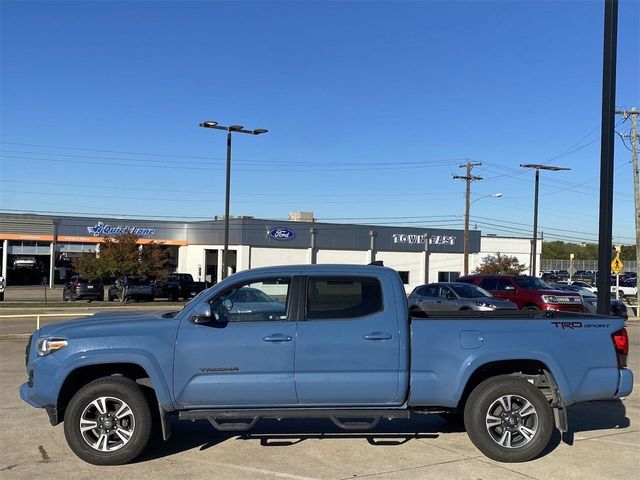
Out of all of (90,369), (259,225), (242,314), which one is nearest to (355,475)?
(242,314)

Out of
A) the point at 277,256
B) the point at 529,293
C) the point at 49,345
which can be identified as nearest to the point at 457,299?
the point at 529,293

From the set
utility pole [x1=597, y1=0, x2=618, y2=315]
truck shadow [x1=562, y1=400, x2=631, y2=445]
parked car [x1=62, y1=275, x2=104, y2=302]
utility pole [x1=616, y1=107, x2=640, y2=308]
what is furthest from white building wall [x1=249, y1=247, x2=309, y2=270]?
truck shadow [x1=562, y1=400, x2=631, y2=445]

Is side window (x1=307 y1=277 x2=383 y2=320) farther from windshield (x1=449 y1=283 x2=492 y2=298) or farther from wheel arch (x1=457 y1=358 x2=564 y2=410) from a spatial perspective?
windshield (x1=449 y1=283 x2=492 y2=298)

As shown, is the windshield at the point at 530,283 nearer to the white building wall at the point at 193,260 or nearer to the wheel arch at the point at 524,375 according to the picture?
the wheel arch at the point at 524,375

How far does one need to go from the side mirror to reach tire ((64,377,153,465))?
838 mm

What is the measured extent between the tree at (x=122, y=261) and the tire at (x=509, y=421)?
28737mm

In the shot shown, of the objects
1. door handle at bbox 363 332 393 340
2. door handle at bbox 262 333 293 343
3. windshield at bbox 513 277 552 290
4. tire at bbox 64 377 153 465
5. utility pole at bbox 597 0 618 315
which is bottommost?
tire at bbox 64 377 153 465

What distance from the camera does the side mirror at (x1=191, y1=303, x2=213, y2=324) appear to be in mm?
5574

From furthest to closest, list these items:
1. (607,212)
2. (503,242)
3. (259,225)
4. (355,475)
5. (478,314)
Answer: (503,242) → (259,225) → (607,212) → (478,314) → (355,475)

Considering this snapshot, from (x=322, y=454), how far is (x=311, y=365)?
3.18ft

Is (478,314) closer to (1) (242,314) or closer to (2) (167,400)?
(1) (242,314)

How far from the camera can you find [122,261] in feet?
106

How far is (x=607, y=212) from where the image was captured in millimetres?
8953

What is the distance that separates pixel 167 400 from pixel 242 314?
101cm
